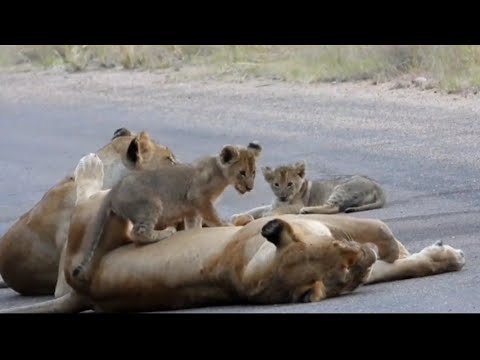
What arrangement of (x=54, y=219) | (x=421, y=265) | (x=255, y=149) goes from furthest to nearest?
(x=255, y=149)
(x=54, y=219)
(x=421, y=265)

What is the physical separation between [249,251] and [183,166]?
5.25ft

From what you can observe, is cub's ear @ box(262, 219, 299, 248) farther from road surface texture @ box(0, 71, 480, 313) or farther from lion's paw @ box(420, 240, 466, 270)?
lion's paw @ box(420, 240, 466, 270)

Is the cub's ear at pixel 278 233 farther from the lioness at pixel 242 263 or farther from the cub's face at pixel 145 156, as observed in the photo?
the cub's face at pixel 145 156

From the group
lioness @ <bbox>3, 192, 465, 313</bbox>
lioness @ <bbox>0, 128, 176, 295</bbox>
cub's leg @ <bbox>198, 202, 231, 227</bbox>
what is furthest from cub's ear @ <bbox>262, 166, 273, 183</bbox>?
lioness @ <bbox>3, 192, 465, 313</bbox>

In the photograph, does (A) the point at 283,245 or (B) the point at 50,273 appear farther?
(B) the point at 50,273

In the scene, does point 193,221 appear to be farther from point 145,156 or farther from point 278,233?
point 278,233

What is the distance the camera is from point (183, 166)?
372 inches

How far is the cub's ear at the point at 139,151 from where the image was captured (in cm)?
964

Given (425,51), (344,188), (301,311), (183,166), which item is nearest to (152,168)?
(183,166)

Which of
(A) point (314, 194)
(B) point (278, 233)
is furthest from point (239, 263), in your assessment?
(A) point (314, 194)

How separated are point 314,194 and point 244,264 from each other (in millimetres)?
6240

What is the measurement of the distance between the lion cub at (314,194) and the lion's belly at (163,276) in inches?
196

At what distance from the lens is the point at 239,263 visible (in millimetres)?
7902

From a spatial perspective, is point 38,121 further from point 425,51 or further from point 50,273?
point 50,273
